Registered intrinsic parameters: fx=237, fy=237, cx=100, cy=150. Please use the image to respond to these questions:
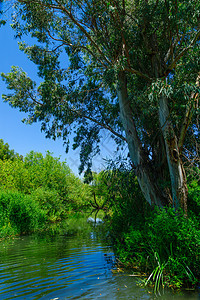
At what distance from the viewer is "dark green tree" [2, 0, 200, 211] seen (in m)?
6.64

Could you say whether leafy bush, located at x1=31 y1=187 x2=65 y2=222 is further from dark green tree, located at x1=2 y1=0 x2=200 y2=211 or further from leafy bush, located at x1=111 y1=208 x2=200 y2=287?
leafy bush, located at x1=111 y1=208 x2=200 y2=287

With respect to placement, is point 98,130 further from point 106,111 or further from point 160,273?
point 160,273

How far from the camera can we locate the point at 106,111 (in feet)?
36.7

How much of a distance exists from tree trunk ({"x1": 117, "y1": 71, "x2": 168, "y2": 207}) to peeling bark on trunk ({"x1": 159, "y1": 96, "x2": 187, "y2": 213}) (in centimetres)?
76

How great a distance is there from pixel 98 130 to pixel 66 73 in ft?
9.26

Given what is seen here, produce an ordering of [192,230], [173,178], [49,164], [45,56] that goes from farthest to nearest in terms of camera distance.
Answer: [49,164], [45,56], [173,178], [192,230]

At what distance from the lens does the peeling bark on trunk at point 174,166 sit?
6578 mm

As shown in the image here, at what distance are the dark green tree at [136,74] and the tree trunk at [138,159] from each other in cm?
3

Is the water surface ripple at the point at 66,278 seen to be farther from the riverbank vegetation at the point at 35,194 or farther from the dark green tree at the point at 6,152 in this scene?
the dark green tree at the point at 6,152

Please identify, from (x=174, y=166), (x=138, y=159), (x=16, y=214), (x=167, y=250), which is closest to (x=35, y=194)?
(x=16, y=214)

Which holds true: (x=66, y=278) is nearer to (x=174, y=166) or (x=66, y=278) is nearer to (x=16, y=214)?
(x=174, y=166)

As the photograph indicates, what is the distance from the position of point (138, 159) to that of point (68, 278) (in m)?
4.02

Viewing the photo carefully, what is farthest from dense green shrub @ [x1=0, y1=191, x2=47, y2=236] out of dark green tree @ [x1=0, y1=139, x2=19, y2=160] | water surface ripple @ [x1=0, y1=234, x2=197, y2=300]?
dark green tree @ [x1=0, y1=139, x2=19, y2=160]

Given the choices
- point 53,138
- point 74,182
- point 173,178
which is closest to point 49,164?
point 74,182
